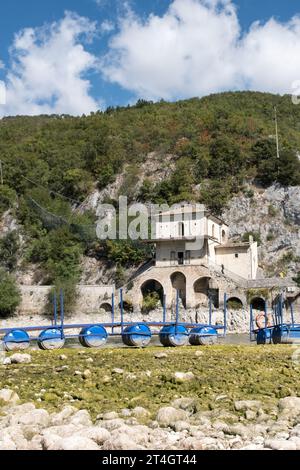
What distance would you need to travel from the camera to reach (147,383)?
1363cm

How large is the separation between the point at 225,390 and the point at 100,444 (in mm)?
5104

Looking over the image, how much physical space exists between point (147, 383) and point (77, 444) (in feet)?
20.4

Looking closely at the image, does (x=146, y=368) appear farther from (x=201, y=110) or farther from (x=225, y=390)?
(x=201, y=110)

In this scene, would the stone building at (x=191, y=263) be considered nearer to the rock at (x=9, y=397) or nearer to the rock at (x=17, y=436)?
the rock at (x=9, y=397)

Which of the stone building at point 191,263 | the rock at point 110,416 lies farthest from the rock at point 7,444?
the stone building at point 191,263

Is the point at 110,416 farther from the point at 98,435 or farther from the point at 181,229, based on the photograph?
the point at 181,229

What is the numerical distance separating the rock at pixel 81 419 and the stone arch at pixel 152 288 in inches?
1815

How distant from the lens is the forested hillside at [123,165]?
2638 inches

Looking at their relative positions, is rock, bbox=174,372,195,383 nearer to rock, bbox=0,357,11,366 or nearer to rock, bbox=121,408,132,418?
rock, bbox=121,408,132,418

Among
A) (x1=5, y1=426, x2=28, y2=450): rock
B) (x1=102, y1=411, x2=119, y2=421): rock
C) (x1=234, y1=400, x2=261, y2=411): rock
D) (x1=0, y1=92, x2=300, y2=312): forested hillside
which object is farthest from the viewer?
(x1=0, y1=92, x2=300, y2=312): forested hillside

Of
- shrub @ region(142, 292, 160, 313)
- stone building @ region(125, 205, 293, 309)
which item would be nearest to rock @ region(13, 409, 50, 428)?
stone building @ region(125, 205, 293, 309)

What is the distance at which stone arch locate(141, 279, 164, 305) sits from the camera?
56.6 meters

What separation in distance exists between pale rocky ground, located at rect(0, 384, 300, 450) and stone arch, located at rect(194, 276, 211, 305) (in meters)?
44.8
